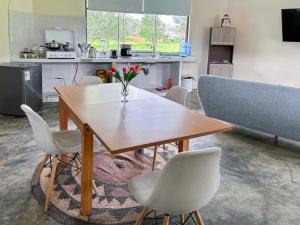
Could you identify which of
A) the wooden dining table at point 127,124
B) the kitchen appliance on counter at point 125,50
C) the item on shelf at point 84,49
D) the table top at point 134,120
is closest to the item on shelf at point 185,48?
the kitchen appliance on counter at point 125,50

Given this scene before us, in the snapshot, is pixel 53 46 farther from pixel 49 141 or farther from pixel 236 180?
pixel 236 180

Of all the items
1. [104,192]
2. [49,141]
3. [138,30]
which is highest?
[138,30]

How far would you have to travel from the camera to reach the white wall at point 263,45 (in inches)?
236

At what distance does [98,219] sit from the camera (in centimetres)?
216

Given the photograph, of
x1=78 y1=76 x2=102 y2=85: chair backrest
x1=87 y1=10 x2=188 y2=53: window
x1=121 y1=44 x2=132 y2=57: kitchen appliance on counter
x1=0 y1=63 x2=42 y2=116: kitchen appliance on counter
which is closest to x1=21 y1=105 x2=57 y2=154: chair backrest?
x1=78 y1=76 x2=102 y2=85: chair backrest

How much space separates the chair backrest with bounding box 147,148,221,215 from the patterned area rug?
0.76 meters

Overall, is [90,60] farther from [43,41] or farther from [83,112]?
[83,112]

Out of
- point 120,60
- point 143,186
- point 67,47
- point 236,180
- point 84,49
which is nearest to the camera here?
point 143,186

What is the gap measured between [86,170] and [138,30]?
4723 millimetres

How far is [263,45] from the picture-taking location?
21.0 feet

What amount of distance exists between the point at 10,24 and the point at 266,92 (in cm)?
401

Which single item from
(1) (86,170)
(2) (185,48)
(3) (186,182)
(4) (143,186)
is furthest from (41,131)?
(2) (185,48)

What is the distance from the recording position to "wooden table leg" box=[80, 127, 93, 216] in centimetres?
201

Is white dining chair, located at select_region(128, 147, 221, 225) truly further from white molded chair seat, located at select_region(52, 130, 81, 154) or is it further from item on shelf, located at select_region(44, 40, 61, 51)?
item on shelf, located at select_region(44, 40, 61, 51)
